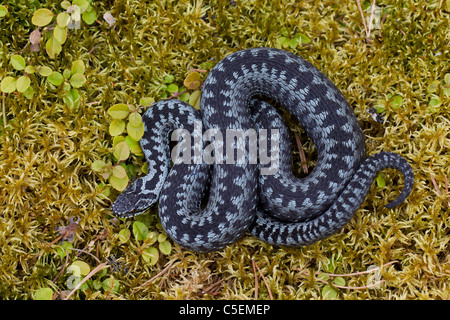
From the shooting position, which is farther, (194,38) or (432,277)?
(194,38)

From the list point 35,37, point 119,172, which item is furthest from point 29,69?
point 119,172

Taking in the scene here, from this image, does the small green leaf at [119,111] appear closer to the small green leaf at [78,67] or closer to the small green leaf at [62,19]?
the small green leaf at [78,67]

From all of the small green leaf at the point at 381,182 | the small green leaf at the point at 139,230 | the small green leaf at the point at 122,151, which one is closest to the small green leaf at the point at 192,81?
the small green leaf at the point at 122,151

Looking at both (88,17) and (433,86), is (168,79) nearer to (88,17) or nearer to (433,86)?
(88,17)

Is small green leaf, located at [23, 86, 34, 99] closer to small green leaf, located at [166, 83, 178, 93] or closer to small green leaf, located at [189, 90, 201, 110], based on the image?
small green leaf, located at [166, 83, 178, 93]
